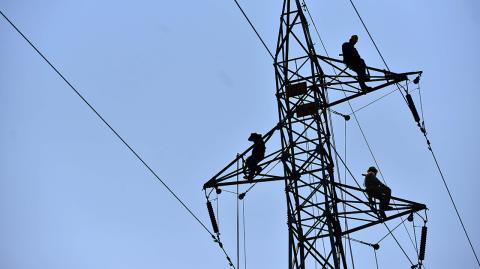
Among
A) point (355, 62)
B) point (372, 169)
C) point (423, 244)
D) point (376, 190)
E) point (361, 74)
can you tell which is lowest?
point (423, 244)

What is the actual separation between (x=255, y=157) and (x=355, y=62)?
10.2ft

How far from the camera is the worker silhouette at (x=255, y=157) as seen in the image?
14.1m

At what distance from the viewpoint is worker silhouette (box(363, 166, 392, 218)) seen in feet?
44.2

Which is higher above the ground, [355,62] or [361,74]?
[355,62]

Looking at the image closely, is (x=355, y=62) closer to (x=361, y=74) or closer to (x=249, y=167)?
(x=361, y=74)

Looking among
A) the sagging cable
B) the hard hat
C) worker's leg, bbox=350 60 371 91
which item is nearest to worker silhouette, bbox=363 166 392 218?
the hard hat

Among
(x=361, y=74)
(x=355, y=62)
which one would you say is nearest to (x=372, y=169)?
(x=361, y=74)

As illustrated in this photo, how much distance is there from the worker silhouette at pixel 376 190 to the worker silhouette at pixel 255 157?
7.97ft

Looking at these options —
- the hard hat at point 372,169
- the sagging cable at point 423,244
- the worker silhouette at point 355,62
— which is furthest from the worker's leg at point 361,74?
the sagging cable at point 423,244

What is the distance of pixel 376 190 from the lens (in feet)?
45.7

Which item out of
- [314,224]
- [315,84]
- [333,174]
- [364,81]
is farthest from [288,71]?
[314,224]

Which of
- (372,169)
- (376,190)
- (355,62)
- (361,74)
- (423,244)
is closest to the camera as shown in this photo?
(376,190)

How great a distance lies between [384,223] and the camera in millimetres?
13539

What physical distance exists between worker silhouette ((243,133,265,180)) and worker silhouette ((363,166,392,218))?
243 cm
